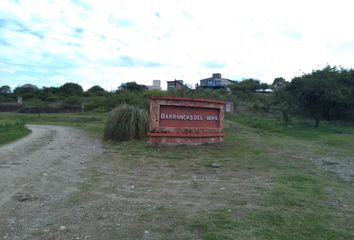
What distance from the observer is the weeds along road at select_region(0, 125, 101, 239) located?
15.4ft

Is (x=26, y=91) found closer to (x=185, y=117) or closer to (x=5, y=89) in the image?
(x=5, y=89)

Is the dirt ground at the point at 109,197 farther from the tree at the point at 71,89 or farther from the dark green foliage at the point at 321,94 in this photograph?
the tree at the point at 71,89

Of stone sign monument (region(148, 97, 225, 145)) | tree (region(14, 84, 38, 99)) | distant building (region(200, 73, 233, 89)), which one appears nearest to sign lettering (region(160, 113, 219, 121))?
stone sign monument (region(148, 97, 225, 145))

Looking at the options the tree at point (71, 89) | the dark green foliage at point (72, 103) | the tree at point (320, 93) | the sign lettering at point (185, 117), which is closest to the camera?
the sign lettering at point (185, 117)

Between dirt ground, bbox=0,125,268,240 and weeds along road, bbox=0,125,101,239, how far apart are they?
10mm

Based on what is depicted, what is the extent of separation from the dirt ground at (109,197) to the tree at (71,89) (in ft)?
203

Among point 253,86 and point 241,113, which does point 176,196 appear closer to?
point 241,113

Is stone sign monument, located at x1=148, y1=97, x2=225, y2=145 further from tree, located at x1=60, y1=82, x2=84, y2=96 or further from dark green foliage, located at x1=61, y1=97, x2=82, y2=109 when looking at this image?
tree, located at x1=60, y1=82, x2=84, y2=96

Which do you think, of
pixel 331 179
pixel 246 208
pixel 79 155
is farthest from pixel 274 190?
pixel 79 155

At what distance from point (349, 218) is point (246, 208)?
125cm

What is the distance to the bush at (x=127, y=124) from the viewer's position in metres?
14.4

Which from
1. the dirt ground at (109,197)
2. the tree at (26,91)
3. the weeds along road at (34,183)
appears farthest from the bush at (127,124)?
the tree at (26,91)

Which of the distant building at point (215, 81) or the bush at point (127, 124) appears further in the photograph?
the distant building at point (215, 81)

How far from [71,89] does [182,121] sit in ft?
209
